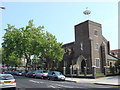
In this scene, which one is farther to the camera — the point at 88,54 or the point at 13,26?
the point at 13,26

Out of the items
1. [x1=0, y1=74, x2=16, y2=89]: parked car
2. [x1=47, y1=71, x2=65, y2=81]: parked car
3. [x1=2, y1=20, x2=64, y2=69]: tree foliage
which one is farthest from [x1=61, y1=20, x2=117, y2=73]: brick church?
[x1=0, y1=74, x2=16, y2=89]: parked car

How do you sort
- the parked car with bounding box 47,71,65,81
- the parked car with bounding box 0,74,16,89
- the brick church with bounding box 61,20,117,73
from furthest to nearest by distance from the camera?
1. the brick church with bounding box 61,20,117,73
2. the parked car with bounding box 47,71,65,81
3. the parked car with bounding box 0,74,16,89

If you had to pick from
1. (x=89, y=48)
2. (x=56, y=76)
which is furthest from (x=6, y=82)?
(x=89, y=48)

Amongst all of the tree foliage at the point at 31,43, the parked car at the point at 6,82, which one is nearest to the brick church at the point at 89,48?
the tree foliage at the point at 31,43

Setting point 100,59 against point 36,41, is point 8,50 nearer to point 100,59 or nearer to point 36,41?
point 36,41

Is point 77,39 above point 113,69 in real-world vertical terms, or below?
above

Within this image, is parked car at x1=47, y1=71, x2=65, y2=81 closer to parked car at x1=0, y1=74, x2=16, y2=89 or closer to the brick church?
the brick church

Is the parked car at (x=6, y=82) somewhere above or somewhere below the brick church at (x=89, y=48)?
below

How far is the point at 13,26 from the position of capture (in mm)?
45969

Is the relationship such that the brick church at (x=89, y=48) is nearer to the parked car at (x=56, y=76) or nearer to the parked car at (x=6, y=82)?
the parked car at (x=56, y=76)

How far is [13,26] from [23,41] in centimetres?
690

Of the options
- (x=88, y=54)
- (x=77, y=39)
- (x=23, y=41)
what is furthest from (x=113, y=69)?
(x=23, y=41)

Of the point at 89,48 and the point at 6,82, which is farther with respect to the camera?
the point at 89,48

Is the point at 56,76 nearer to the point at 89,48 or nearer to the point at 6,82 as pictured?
the point at 6,82
